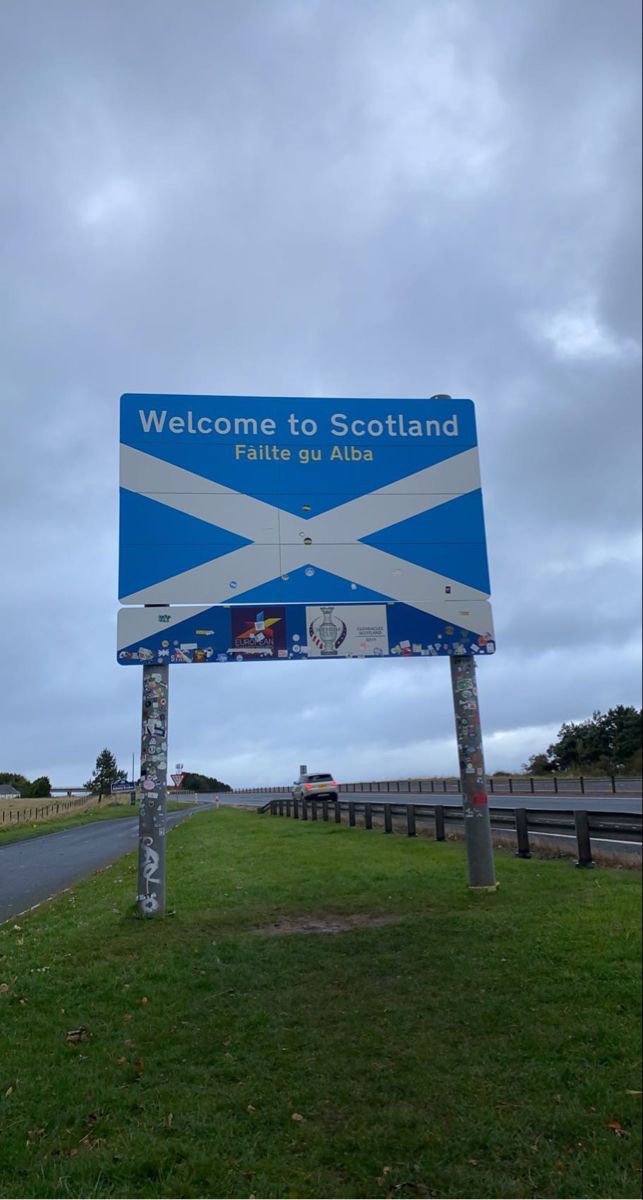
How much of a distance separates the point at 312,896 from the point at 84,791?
340cm

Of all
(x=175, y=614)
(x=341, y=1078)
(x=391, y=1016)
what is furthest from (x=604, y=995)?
(x=175, y=614)

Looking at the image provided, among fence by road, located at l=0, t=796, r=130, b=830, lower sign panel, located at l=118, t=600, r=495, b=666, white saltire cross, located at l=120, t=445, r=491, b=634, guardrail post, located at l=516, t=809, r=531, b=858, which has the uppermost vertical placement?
white saltire cross, located at l=120, t=445, r=491, b=634

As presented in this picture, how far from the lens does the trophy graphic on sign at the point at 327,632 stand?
10133mm

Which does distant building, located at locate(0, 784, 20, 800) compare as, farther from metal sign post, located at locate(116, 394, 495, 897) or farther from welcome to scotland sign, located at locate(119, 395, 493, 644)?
welcome to scotland sign, located at locate(119, 395, 493, 644)

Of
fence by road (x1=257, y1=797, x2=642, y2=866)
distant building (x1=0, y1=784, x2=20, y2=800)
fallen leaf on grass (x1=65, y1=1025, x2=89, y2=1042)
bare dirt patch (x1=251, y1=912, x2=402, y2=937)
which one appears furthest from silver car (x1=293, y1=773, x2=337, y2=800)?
fallen leaf on grass (x1=65, y1=1025, x2=89, y2=1042)

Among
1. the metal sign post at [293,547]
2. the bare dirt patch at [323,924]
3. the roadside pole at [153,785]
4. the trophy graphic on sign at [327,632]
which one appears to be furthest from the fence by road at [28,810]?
the trophy graphic on sign at [327,632]

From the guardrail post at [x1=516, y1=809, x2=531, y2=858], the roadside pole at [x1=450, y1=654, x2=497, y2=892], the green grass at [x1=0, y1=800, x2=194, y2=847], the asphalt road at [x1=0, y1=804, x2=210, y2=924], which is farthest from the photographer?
the asphalt road at [x1=0, y1=804, x2=210, y2=924]

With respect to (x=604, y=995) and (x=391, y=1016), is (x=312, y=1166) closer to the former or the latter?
(x=391, y=1016)

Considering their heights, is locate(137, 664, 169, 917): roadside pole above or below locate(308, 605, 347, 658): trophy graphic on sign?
below

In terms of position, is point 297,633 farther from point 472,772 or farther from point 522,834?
point 522,834

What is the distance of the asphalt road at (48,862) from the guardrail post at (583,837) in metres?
7.51

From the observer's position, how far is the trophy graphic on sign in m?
10.1

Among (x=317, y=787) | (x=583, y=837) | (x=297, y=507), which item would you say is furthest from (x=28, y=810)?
(x=317, y=787)

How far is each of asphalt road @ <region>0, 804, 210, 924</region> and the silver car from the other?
33.4 feet
